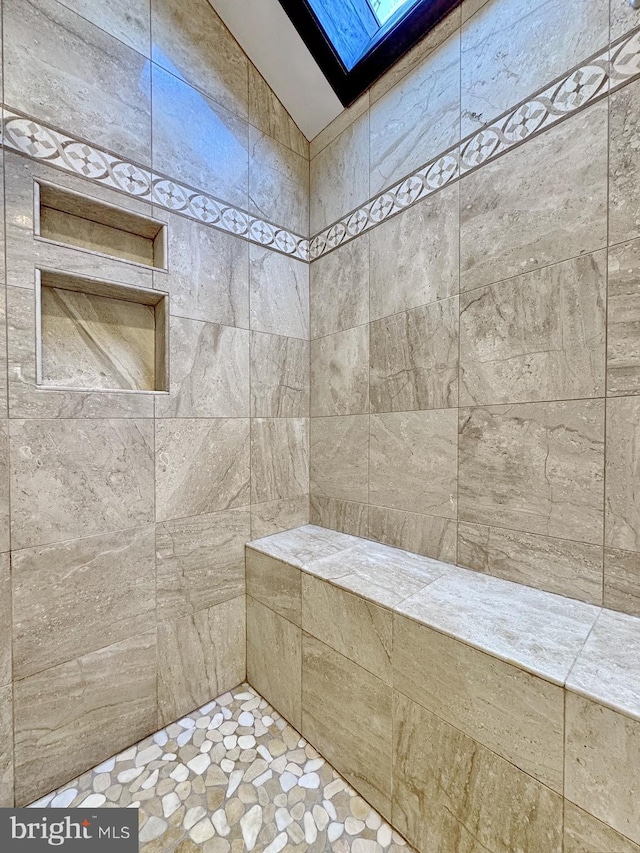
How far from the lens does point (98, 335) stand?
125 cm

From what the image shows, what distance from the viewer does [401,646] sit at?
946mm

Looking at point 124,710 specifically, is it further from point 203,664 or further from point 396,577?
point 396,577

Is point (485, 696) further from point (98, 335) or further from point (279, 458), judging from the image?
point (98, 335)

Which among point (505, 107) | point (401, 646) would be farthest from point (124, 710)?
point (505, 107)

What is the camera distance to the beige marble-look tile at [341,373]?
1.55 metres

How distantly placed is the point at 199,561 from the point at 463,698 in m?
1.03

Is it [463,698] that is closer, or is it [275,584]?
[463,698]

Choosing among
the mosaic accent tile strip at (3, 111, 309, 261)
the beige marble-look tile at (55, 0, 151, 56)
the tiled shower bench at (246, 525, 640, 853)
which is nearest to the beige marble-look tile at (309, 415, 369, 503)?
the tiled shower bench at (246, 525, 640, 853)

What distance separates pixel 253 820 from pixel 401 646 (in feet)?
2.18

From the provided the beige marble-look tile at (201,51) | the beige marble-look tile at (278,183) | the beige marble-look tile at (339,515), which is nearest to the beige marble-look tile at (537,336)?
the beige marble-look tile at (339,515)

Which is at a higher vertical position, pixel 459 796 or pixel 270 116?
Answer: pixel 270 116

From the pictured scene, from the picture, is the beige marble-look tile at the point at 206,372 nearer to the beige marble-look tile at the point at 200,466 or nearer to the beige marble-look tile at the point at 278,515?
the beige marble-look tile at the point at 200,466

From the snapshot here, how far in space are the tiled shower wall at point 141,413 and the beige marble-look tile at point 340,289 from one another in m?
0.13

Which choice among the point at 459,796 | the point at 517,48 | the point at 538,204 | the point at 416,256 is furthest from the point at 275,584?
the point at 517,48
